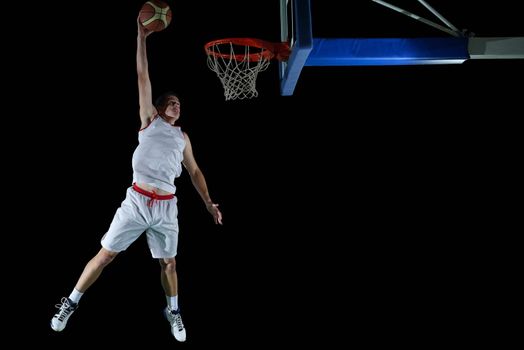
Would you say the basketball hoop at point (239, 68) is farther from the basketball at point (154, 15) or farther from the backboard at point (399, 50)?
the basketball at point (154, 15)

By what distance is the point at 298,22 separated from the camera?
246cm

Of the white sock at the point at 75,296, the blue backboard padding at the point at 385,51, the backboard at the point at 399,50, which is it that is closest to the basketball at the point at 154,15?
the backboard at the point at 399,50

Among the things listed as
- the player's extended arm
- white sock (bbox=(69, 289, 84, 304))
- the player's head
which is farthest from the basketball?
white sock (bbox=(69, 289, 84, 304))

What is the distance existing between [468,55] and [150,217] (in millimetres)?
2208

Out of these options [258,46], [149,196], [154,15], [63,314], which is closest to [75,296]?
[63,314]

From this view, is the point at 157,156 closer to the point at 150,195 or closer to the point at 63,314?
the point at 150,195

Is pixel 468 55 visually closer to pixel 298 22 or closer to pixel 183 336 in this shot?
pixel 298 22

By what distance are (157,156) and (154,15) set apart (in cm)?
82

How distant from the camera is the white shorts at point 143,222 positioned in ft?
9.31

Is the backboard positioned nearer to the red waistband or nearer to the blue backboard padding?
the blue backboard padding

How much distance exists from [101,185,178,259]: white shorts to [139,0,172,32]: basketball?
96 cm

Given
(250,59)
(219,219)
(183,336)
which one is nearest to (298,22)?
(250,59)

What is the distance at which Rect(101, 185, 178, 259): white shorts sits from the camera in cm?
284

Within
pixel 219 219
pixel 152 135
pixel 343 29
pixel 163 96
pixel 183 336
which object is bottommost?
pixel 183 336
